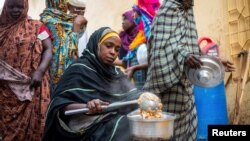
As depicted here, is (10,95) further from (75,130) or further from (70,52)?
(75,130)

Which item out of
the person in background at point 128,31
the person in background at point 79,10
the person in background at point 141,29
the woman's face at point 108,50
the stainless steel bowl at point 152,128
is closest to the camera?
the stainless steel bowl at point 152,128

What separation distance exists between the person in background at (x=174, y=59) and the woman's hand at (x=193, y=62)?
0.17 metres

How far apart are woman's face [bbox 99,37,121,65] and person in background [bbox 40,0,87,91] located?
1226 mm

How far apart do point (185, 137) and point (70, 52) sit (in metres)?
1.52

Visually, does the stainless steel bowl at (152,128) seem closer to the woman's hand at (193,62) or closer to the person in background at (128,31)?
the woman's hand at (193,62)

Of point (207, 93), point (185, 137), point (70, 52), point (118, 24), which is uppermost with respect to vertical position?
point (118, 24)

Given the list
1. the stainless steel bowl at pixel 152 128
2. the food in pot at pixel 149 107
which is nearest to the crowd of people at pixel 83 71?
the food in pot at pixel 149 107

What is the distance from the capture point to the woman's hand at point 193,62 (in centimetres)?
308

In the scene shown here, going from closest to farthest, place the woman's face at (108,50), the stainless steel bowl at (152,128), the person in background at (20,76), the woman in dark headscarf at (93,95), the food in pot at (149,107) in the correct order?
the stainless steel bowl at (152,128) → the food in pot at (149,107) → the woman in dark headscarf at (93,95) → the woman's face at (108,50) → the person in background at (20,76)

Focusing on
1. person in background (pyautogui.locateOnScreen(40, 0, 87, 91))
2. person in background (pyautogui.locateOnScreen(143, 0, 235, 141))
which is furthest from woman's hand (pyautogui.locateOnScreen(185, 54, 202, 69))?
person in background (pyautogui.locateOnScreen(40, 0, 87, 91))

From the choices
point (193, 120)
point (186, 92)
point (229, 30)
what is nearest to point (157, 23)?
point (186, 92)

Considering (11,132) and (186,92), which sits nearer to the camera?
(186,92)

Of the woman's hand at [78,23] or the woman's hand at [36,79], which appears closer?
the woman's hand at [36,79]

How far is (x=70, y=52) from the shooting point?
13.9ft
